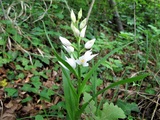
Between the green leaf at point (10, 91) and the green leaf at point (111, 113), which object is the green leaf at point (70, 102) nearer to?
the green leaf at point (111, 113)

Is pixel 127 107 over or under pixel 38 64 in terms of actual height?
under

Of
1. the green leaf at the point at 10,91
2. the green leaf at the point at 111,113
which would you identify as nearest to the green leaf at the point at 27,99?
the green leaf at the point at 10,91

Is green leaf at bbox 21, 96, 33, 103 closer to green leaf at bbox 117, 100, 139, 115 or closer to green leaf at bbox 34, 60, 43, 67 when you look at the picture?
A: green leaf at bbox 34, 60, 43, 67

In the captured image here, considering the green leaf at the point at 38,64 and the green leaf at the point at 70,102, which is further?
the green leaf at the point at 38,64

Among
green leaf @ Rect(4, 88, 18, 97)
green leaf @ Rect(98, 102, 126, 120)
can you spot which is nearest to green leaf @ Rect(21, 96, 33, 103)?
green leaf @ Rect(4, 88, 18, 97)

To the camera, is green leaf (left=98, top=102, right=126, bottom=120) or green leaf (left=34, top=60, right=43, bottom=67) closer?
green leaf (left=98, top=102, right=126, bottom=120)

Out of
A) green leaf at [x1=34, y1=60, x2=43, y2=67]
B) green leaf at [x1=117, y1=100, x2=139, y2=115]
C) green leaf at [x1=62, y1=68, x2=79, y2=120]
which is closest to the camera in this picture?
green leaf at [x1=62, y1=68, x2=79, y2=120]

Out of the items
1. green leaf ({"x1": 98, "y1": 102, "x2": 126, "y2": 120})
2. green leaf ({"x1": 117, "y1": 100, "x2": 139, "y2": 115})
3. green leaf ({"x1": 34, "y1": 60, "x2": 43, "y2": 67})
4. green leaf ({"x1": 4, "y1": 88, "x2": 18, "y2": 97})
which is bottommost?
green leaf ({"x1": 117, "y1": 100, "x2": 139, "y2": 115})

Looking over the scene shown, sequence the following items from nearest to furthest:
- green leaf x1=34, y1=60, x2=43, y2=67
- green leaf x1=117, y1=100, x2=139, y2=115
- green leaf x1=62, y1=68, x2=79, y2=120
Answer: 1. green leaf x1=62, y1=68, x2=79, y2=120
2. green leaf x1=117, y1=100, x2=139, y2=115
3. green leaf x1=34, y1=60, x2=43, y2=67

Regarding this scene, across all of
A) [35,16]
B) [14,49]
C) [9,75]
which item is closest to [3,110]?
[9,75]

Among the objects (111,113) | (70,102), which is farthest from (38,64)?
(111,113)

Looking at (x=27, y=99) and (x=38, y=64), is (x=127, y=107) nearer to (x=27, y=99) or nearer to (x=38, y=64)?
(x=27, y=99)
